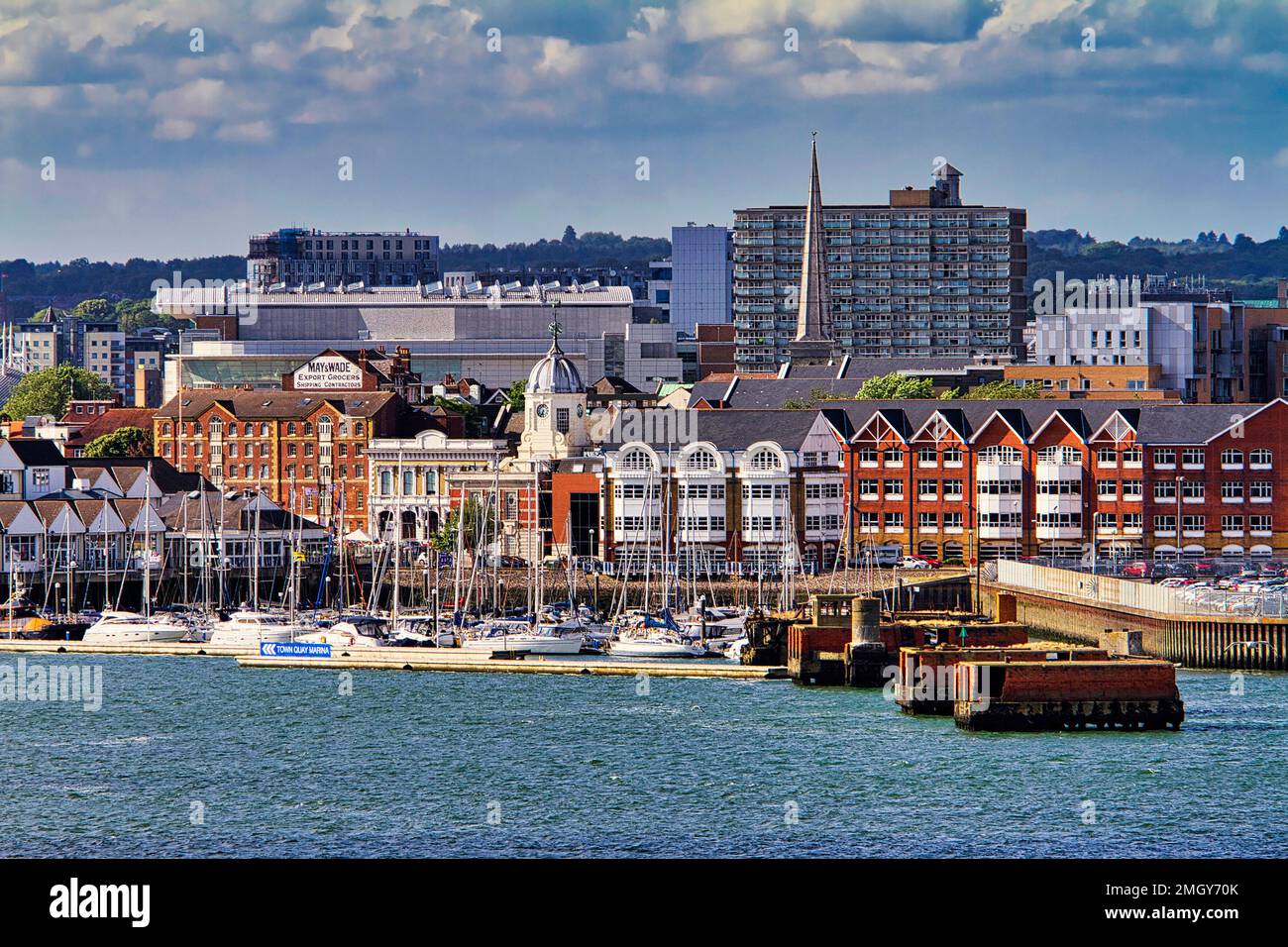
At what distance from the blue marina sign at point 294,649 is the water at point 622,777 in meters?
9.09

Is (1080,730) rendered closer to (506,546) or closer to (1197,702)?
(1197,702)

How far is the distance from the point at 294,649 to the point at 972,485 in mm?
32086

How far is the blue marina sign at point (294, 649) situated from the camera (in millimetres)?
77812

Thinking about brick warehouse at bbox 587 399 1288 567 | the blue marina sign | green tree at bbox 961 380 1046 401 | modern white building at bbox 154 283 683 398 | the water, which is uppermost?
modern white building at bbox 154 283 683 398

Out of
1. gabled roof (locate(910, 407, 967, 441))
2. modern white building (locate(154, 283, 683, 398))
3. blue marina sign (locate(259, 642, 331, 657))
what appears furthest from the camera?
modern white building (locate(154, 283, 683, 398))

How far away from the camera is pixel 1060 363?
14150 cm

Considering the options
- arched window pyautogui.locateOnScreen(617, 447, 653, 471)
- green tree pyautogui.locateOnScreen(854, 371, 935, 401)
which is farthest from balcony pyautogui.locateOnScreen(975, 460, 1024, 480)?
green tree pyautogui.locateOnScreen(854, 371, 935, 401)

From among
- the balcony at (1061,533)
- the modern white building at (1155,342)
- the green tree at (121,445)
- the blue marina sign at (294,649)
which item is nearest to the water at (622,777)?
the blue marina sign at (294,649)

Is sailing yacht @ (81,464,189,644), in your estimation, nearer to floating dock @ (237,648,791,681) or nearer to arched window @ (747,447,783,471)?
floating dock @ (237,648,791,681)

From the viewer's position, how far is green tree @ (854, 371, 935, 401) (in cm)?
12912

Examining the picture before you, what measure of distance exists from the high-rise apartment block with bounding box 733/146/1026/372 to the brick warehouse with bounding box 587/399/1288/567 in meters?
95.8

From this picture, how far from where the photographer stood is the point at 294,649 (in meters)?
78.3

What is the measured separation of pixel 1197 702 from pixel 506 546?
46.6 meters

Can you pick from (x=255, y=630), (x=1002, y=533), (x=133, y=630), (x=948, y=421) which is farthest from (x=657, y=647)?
(x=948, y=421)
